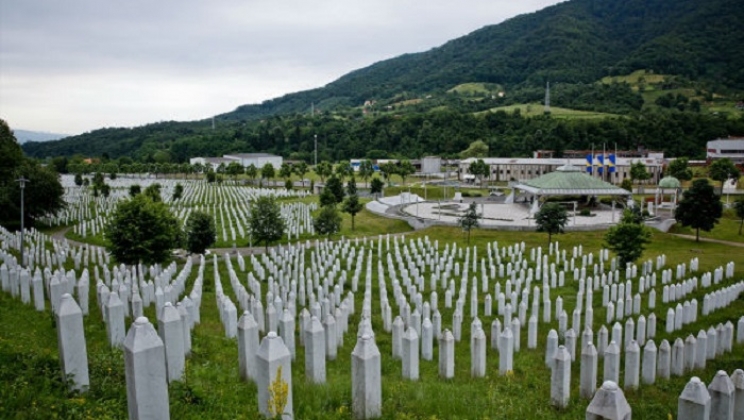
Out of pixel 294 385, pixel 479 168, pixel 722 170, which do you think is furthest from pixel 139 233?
pixel 479 168

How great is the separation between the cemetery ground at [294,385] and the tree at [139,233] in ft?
20.1

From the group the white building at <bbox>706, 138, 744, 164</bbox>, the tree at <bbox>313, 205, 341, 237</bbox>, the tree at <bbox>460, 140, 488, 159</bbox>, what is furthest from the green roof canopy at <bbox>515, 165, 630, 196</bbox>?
the tree at <bbox>460, 140, 488, 159</bbox>

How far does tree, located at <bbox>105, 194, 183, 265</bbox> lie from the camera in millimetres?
21016

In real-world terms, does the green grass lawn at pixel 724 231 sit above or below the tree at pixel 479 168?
below

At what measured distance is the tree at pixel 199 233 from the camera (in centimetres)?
2753

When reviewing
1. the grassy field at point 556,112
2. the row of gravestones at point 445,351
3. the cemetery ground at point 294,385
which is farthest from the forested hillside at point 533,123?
the row of gravestones at point 445,351

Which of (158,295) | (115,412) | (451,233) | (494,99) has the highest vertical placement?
(494,99)

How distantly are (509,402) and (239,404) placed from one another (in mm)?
3968

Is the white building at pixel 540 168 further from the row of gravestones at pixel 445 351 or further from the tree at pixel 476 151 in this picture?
the row of gravestones at pixel 445 351

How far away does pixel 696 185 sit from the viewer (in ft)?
104

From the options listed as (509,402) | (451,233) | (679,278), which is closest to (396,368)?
(509,402)

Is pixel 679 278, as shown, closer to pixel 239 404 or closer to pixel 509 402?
pixel 509 402

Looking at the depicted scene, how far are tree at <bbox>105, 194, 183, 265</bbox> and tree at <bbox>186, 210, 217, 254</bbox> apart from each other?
5.36 meters

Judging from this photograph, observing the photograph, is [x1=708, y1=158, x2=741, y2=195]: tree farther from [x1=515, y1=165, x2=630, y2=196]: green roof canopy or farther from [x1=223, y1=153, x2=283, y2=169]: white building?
[x1=223, y1=153, x2=283, y2=169]: white building
